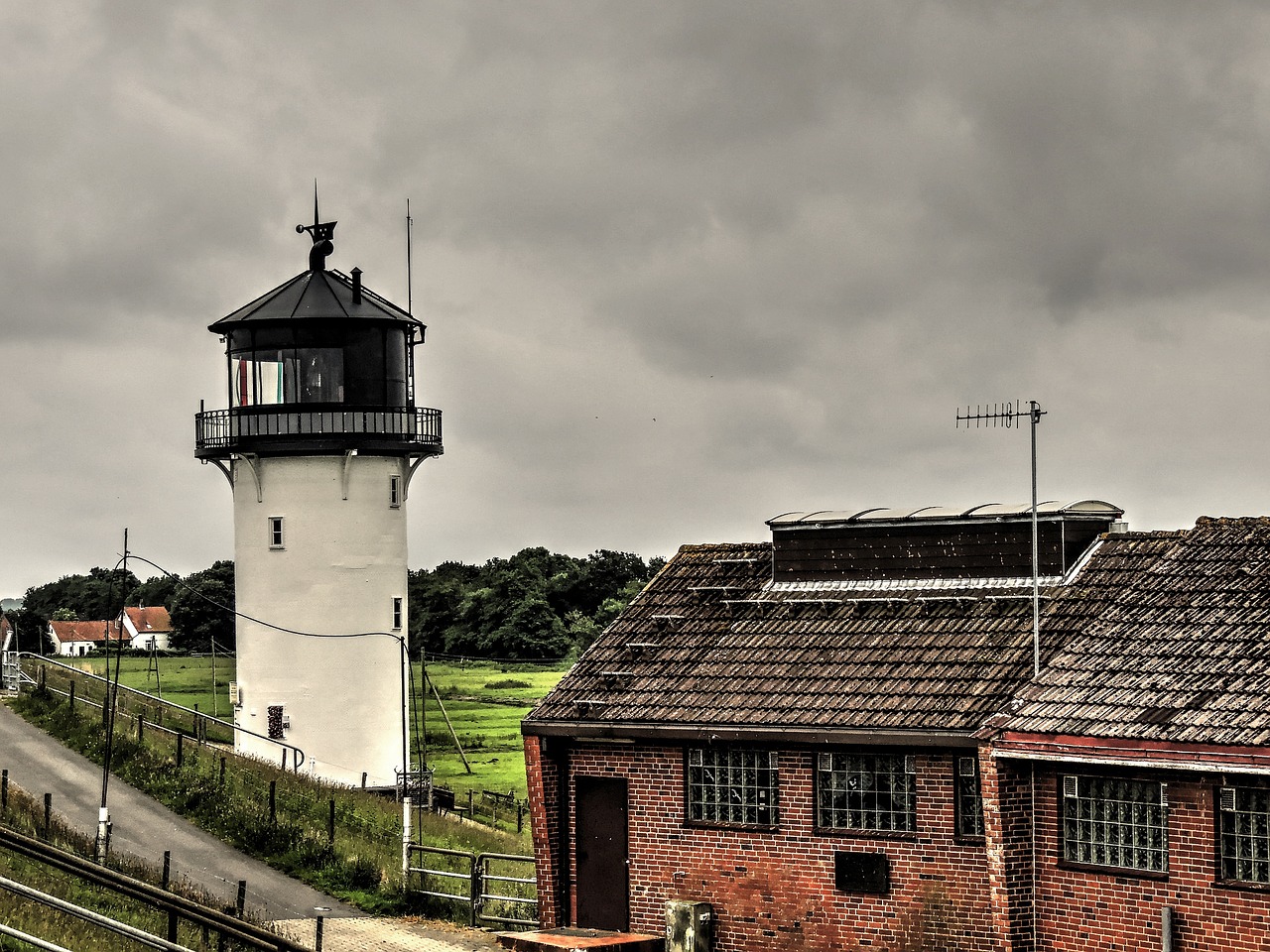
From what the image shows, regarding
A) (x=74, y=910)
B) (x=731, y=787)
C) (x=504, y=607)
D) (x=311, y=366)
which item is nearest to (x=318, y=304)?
(x=311, y=366)

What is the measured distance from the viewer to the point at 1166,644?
2236 cm

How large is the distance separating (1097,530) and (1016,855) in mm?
5570

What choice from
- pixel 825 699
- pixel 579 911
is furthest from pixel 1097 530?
pixel 579 911

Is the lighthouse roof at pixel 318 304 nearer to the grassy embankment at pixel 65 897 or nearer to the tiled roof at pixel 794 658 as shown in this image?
the grassy embankment at pixel 65 897

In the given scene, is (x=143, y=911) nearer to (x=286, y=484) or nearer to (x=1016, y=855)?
(x=1016, y=855)

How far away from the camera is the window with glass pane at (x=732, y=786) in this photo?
24344 millimetres

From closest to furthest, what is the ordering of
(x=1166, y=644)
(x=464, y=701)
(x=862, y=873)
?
(x=1166, y=644) < (x=862, y=873) < (x=464, y=701)

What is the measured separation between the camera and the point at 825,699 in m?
24.1

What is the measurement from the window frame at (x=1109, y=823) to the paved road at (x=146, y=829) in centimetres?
1334

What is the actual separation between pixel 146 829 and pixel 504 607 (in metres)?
57.0

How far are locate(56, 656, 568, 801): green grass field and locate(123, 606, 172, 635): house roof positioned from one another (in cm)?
3276

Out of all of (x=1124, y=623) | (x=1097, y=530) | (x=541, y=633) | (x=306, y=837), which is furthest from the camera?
(x=541, y=633)

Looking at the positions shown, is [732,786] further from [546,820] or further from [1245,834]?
[1245,834]

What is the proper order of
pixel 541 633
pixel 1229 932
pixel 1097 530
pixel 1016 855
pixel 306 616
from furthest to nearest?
pixel 541 633 < pixel 306 616 < pixel 1097 530 < pixel 1016 855 < pixel 1229 932
